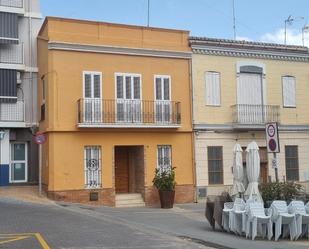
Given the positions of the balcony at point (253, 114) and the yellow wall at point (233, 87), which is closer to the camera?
the yellow wall at point (233, 87)

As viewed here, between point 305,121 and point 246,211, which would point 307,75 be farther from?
point 246,211

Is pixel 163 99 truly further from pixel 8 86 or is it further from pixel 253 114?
pixel 8 86

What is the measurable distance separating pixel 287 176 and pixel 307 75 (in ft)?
18.9

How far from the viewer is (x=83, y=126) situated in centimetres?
2288

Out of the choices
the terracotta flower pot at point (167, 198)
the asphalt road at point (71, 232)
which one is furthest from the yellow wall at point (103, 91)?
the asphalt road at point (71, 232)

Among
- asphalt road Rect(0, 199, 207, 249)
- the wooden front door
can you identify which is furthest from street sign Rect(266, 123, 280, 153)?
the wooden front door

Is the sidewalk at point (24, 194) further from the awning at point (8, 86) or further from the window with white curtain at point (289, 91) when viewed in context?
the window with white curtain at point (289, 91)

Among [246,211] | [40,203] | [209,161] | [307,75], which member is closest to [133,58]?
[209,161]

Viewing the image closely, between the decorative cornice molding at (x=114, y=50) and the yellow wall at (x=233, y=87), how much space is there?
1.06 metres

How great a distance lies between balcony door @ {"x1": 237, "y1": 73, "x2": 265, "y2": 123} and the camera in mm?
26703

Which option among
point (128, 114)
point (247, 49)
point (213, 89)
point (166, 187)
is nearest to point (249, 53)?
point (247, 49)

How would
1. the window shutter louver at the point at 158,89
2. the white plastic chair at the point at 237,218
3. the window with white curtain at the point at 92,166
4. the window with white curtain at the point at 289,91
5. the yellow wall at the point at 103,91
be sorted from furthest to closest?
1. the window with white curtain at the point at 289,91
2. the window shutter louver at the point at 158,89
3. the window with white curtain at the point at 92,166
4. the yellow wall at the point at 103,91
5. the white plastic chair at the point at 237,218

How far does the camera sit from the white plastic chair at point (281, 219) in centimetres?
1365

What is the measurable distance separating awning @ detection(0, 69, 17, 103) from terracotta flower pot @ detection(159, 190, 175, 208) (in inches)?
345
